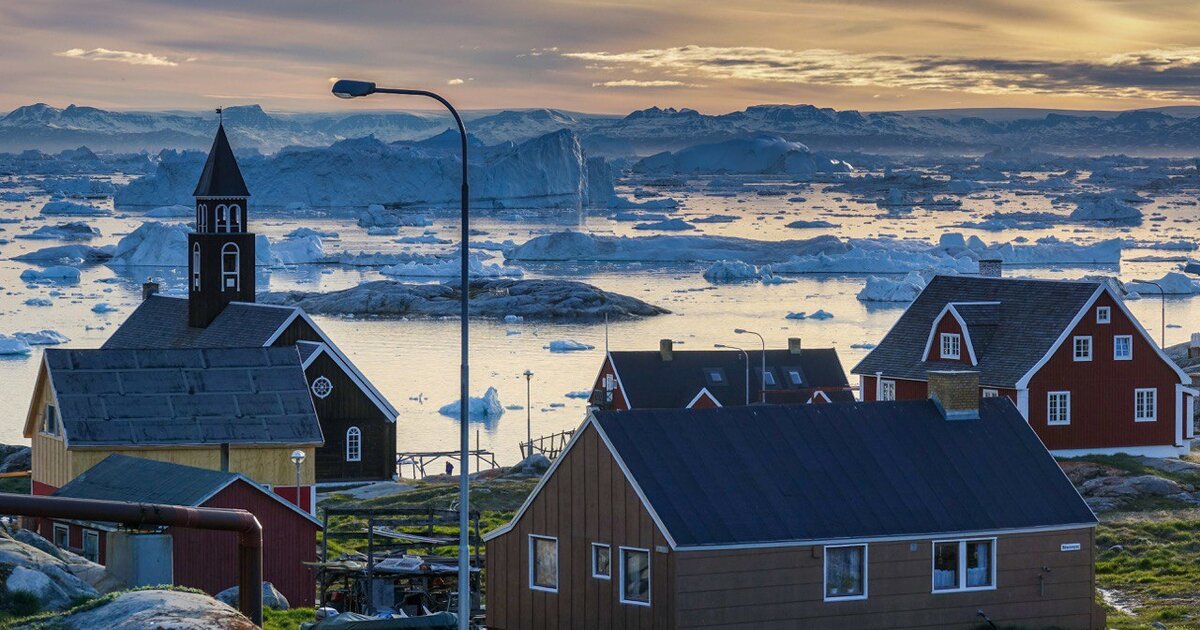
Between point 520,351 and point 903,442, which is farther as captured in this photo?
point 520,351

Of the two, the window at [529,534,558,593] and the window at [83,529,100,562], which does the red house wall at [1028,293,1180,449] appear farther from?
the window at [83,529,100,562]

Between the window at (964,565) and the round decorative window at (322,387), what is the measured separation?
26.4 meters

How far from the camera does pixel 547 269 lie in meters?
143

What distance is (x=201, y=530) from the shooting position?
1093 inches

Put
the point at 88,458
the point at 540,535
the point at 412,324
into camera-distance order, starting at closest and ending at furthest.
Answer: the point at 540,535 → the point at 88,458 → the point at 412,324

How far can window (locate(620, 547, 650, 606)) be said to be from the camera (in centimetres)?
2352

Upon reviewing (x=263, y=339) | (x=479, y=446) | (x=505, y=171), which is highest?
(x=505, y=171)

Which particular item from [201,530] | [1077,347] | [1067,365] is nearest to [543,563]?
[201,530]

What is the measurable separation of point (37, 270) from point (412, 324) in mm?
41586

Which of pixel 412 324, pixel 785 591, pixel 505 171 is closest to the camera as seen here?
pixel 785 591

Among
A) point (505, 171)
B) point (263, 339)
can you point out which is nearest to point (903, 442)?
point (263, 339)

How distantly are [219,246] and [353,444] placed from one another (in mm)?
7852

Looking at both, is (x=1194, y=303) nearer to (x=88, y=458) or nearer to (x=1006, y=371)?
(x=1006, y=371)

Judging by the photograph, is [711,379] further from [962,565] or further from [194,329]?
[962,565]
